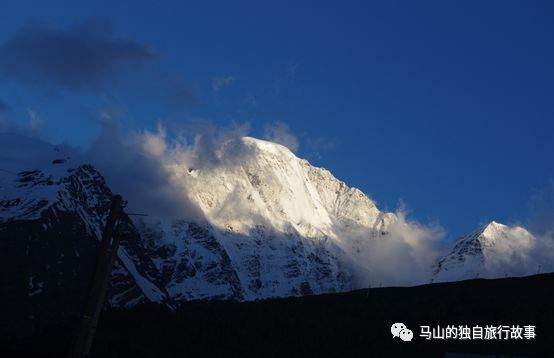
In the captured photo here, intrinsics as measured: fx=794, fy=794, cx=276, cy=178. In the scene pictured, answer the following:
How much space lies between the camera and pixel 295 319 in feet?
563

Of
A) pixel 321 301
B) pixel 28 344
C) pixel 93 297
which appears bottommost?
Result: pixel 93 297

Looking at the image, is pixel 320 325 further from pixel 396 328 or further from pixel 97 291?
pixel 97 291

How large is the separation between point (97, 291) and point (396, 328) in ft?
498

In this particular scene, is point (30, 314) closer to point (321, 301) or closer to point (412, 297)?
point (321, 301)

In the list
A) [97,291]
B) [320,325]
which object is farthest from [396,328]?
[97,291]

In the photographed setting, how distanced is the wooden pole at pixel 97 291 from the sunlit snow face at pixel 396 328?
141 metres

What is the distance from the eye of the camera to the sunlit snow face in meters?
152

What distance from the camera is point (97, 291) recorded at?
13570 millimetres

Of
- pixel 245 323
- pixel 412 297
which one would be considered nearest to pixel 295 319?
pixel 245 323

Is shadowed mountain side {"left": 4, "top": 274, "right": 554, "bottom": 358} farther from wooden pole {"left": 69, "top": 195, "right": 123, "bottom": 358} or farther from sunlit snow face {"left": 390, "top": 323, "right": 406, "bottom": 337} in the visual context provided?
wooden pole {"left": 69, "top": 195, "right": 123, "bottom": 358}

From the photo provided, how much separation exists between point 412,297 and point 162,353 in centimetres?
7902

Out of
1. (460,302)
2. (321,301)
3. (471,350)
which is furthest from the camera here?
(321,301)

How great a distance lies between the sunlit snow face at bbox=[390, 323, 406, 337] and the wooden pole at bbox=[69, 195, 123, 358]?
141 metres

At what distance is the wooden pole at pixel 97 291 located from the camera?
523 inches
